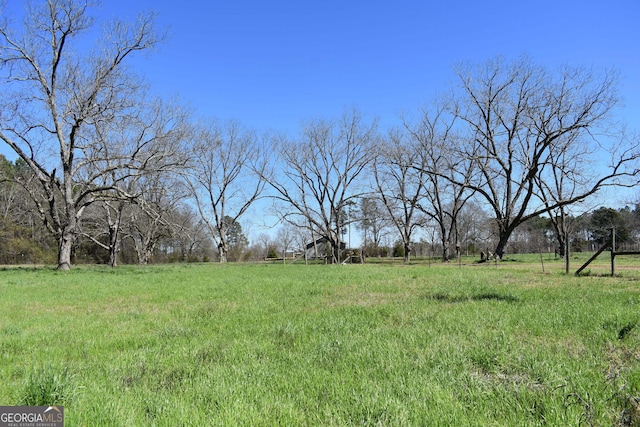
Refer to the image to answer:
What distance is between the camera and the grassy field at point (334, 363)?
278 centimetres

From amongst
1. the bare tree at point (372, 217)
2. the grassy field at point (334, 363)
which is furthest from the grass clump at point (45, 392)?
the bare tree at point (372, 217)

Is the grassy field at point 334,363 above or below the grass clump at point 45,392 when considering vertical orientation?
below

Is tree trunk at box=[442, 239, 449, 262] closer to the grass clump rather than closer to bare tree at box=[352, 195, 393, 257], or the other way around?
bare tree at box=[352, 195, 393, 257]

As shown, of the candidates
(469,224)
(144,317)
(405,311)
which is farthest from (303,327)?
(469,224)

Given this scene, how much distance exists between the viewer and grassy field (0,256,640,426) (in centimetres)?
278

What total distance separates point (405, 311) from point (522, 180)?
24.7 metres

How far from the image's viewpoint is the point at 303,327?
19.0ft

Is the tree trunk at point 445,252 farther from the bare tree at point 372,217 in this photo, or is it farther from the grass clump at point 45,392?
the grass clump at point 45,392

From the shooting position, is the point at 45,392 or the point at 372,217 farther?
the point at 372,217

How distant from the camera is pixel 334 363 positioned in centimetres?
403

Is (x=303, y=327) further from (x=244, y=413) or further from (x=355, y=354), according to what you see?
(x=244, y=413)

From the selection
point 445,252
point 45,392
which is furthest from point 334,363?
point 445,252

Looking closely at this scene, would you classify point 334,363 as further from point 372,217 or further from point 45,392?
point 372,217

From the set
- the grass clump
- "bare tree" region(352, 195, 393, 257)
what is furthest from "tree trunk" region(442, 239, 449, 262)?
the grass clump
